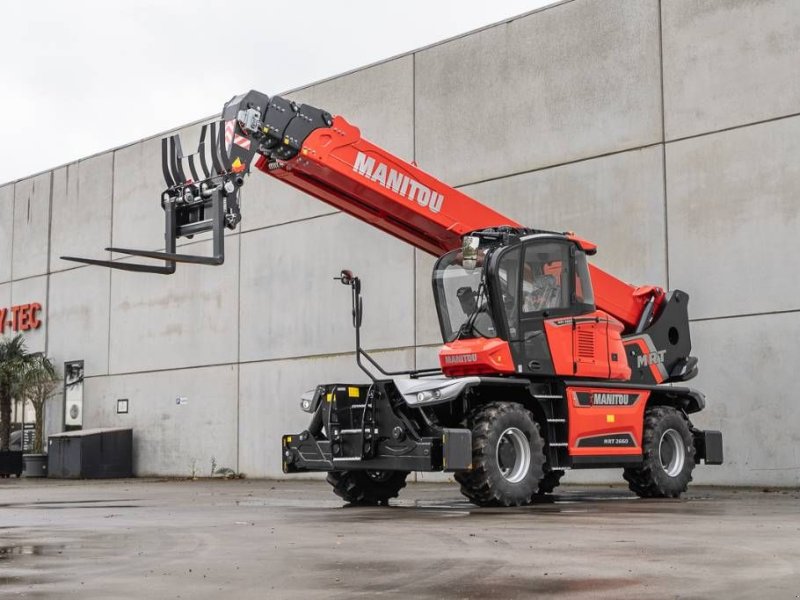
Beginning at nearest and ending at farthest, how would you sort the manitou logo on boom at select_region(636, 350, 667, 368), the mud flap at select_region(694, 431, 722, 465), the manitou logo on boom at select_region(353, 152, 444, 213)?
the manitou logo on boom at select_region(353, 152, 444, 213), the manitou logo on boom at select_region(636, 350, 667, 368), the mud flap at select_region(694, 431, 722, 465)

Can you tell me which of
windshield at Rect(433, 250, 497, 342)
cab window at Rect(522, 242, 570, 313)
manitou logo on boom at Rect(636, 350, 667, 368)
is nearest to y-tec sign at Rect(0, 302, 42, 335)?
windshield at Rect(433, 250, 497, 342)

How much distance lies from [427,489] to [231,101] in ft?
32.4

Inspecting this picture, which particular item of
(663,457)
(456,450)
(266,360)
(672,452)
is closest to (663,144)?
→ (672,452)

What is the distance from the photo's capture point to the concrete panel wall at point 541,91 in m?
22.0

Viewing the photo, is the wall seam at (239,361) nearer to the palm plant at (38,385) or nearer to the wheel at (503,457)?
the palm plant at (38,385)

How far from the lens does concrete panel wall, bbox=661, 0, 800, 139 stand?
1994cm

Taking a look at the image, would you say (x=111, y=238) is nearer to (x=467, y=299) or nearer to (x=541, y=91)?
(x=541, y=91)

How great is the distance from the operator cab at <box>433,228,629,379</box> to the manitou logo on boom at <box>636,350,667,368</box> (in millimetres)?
1168

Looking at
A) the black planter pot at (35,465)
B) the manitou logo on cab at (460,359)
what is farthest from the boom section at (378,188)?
the black planter pot at (35,465)

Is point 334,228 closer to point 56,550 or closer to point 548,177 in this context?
point 548,177

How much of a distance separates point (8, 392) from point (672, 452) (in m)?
23.6

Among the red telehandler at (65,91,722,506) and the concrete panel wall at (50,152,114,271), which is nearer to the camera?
the red telehandler at (65,91,722,506)

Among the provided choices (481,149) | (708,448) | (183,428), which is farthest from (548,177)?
(183,428)

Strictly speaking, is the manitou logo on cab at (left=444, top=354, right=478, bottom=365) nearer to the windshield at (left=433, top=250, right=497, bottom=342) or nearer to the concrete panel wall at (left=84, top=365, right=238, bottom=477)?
the windshield at (left=433, top=250, right=497, bottom=342)
